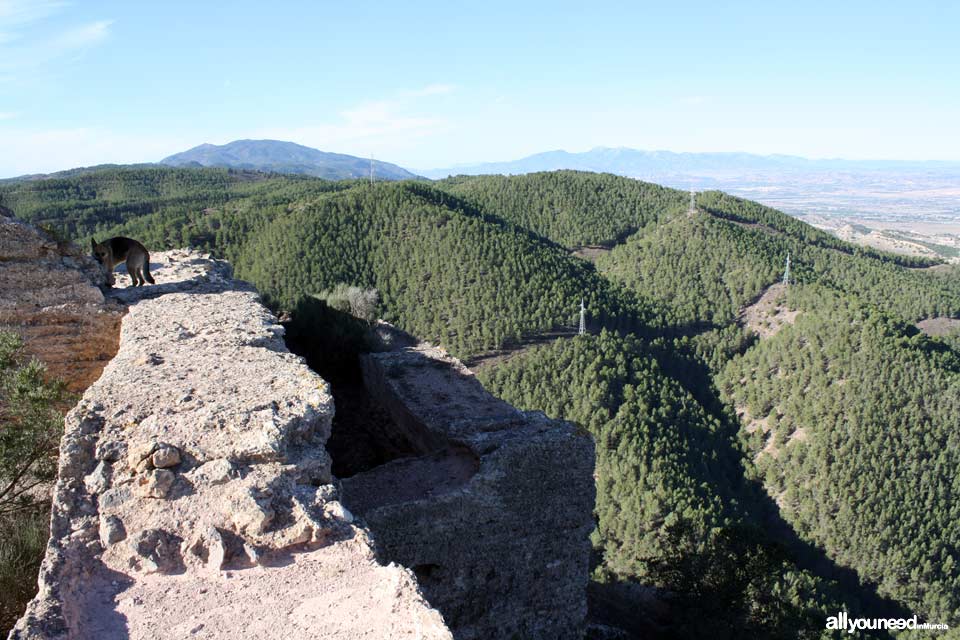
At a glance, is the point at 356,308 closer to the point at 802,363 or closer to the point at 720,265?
the point at 802,363

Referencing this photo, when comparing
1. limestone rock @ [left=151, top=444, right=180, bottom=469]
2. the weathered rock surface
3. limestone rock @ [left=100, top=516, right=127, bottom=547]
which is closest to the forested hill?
the weathered rock surface

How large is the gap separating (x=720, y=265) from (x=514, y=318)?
2324 cm

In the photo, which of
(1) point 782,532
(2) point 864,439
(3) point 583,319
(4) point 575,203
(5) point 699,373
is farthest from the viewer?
(4) point 575,203

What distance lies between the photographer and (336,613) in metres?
4.01

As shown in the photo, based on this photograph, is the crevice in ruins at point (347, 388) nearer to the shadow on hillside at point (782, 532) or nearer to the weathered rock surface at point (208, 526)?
the weathered rock surface at point (208, 526)

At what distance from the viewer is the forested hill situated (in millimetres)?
20344

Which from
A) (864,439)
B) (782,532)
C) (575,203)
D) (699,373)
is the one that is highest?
(575,203)

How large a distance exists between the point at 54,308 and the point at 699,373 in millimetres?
40608

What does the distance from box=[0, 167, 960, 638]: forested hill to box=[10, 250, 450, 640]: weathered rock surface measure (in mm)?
9485

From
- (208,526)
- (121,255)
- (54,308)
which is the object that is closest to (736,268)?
(121,255)

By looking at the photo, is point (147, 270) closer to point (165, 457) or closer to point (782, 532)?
point (165, 457)

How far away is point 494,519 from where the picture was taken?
765 cm

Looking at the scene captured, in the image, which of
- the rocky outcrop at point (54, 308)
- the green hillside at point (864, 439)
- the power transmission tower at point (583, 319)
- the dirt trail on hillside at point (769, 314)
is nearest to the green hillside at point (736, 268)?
the dirt trail on hillside at point (769, 314)

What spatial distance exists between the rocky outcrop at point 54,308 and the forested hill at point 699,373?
19.7ft
